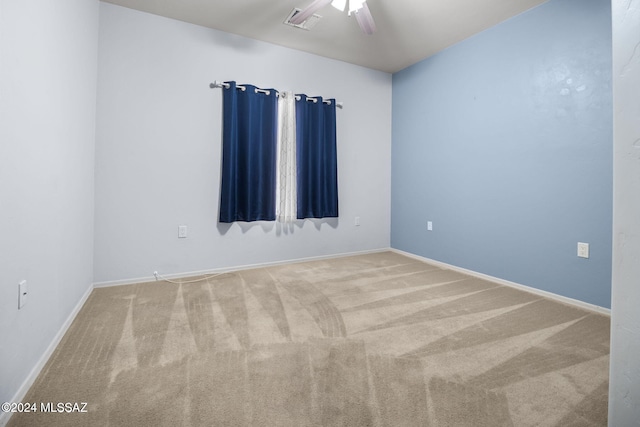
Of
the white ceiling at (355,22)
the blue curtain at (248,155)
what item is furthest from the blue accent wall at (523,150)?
the blue curtain at (248,155)

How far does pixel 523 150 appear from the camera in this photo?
265 centimetres

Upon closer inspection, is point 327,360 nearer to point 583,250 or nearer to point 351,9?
point 583,250

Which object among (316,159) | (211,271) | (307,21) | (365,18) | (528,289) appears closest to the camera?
(365,18)

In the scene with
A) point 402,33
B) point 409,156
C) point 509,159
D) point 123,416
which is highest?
point 402,33

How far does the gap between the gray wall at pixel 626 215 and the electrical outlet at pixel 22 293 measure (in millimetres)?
2241

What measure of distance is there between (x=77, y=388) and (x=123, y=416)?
0.36 metres

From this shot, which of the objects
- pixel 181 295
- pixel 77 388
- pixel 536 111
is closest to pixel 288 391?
pixel 77 388

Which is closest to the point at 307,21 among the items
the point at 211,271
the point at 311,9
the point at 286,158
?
the point at 311,9

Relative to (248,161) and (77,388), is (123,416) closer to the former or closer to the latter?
(77,388)

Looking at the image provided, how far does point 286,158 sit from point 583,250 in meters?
2.93

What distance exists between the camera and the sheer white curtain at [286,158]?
3395 mm

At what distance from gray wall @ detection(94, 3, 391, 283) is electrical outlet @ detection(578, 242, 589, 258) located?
8.46 feet

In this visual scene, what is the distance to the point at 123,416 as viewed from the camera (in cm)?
114

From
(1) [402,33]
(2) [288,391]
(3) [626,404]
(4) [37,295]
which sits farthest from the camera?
(1) [402,33]
